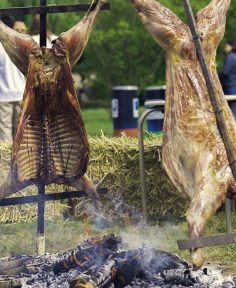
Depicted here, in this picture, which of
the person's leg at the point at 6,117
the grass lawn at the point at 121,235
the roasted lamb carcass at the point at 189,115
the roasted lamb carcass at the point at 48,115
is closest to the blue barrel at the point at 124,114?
the person's leg at the point at 6,117

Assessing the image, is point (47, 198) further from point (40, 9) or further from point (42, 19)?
point (40, 9)

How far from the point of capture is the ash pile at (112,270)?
753 centimetres

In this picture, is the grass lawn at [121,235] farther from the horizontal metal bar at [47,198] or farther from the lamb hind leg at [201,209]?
the lamb hind leg at [201,209]

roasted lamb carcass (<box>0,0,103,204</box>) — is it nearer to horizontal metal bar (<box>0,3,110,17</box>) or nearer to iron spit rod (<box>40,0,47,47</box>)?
horizontal metal bar (<box>0,3,110,17</box>)

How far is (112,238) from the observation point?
8164mm

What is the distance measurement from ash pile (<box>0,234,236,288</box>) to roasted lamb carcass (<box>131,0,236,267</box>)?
2.14 ft

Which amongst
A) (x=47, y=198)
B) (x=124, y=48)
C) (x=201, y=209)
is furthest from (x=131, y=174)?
(x=124, y=48)

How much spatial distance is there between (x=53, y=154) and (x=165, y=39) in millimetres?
1284

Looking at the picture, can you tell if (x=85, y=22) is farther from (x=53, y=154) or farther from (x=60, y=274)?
(x=60, y=274)

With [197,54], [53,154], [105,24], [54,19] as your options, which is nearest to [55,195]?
[53,154]

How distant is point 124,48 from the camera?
31016 mm

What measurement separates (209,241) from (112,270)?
0.96m

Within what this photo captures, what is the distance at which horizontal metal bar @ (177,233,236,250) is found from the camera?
6.77 metres

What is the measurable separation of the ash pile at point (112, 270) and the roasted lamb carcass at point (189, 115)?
2.14 feet
